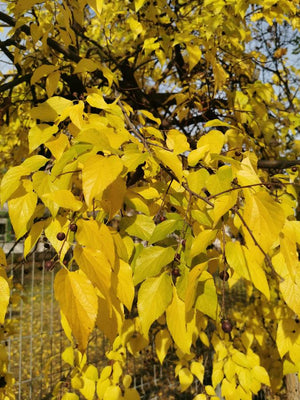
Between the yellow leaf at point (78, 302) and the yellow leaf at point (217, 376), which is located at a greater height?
the yellow leaf at point (78, 302)

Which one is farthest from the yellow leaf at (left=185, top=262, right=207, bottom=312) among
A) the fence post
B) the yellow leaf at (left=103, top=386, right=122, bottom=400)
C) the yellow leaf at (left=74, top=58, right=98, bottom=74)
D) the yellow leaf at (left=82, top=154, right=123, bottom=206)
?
the fence post

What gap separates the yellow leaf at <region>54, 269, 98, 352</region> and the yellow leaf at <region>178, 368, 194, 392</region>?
149cm

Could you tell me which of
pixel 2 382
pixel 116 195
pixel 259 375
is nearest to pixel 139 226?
pixel 116 195

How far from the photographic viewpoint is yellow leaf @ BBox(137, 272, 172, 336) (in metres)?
0.78

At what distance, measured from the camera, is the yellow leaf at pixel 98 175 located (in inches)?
26.5

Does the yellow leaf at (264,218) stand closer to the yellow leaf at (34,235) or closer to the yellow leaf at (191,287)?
the yellow leaf at (191,287)

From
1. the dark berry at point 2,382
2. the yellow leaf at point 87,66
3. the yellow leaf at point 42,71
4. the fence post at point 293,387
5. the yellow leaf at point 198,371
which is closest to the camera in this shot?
the yellow leaf at point 87,66

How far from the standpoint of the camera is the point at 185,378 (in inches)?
77.3

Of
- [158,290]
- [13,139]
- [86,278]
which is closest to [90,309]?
[86,278]

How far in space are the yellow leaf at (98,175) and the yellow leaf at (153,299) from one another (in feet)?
0.89

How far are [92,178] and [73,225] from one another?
219 mm

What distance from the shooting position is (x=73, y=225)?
87 cm

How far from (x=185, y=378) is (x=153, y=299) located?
1.42 metres

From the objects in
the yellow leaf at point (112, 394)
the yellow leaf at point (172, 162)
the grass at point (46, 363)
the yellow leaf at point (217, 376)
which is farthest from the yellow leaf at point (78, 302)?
the grass at point (46, 363)
